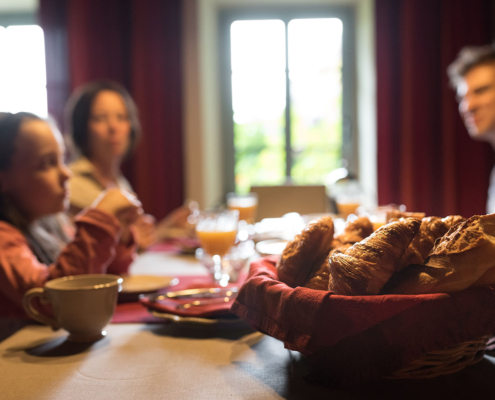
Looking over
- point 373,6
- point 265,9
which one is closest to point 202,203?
point 265,9

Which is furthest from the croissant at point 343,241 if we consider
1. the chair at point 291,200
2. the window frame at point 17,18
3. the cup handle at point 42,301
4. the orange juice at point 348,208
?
the window frame at point 17,18

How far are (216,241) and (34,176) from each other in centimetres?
48

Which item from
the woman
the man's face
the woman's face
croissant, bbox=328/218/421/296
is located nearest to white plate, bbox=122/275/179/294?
croissant, bbox=328/218/421/296

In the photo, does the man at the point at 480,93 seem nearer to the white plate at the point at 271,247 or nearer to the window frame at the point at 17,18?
the white plate at the point at 271,247

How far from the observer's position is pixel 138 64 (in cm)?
326

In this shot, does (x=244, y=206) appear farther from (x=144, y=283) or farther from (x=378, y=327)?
(x=378, y=327)

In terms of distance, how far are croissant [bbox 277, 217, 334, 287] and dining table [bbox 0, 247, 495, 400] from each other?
4.2 inches

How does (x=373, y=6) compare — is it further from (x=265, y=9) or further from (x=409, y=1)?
(x=265, y=9)

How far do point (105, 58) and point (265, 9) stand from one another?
1.30 metres

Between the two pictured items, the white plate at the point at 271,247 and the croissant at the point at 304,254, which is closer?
the croissant at the point at 304,254

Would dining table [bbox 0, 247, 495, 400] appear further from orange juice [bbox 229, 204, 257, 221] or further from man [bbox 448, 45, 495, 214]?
man [bbox 448, 45, 495, 214]

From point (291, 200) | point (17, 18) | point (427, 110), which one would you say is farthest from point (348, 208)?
point (17, 18)

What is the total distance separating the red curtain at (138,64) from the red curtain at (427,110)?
4.91ft

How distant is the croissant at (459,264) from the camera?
49 cm
